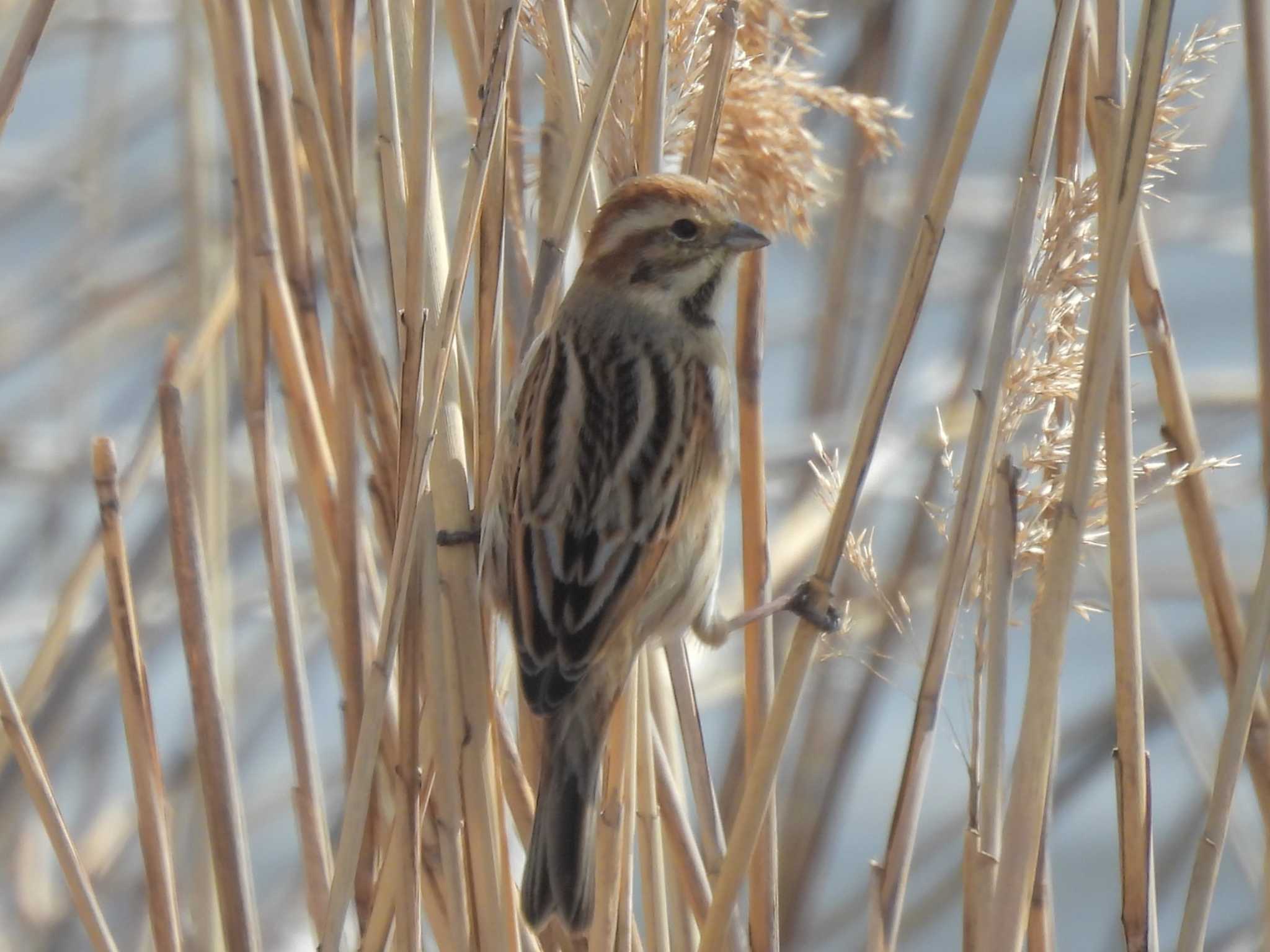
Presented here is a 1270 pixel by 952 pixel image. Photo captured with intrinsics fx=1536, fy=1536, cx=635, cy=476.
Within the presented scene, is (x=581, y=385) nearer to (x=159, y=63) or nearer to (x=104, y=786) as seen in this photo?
(x=104, y=786)

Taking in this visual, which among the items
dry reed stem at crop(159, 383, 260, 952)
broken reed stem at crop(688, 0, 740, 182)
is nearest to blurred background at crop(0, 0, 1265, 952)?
dry reed stem at crop(159, 383, 260, 952)

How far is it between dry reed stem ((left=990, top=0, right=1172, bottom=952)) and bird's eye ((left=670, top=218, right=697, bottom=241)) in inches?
24.1

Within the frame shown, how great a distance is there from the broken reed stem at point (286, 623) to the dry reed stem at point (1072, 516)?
87 cm

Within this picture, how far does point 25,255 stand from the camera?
462cm

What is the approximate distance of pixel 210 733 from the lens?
1828 mm

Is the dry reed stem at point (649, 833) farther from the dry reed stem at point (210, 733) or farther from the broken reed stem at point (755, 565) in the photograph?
the dry reed stem at point (210, 733)

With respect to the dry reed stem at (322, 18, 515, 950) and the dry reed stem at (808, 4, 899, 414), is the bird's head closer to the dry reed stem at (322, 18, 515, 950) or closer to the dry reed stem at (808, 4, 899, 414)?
the dry reed stem at (322, 18, 515, 950)

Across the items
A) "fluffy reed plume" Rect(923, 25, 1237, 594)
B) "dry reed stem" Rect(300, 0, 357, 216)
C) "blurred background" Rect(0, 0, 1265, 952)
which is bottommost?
"blurred background" Rect(0, 0, 1265, 952)

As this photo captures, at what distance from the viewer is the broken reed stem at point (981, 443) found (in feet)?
4.95

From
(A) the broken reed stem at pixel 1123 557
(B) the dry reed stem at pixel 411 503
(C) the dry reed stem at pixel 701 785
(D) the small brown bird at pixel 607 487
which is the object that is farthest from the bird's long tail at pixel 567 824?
(A) the broken reed stem at pixel 1123 557

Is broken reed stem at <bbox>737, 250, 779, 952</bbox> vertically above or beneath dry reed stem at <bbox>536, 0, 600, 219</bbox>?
→ beneath

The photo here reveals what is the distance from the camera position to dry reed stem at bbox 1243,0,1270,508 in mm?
1759

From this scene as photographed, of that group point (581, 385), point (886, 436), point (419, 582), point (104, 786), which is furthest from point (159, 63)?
point (419, 582)

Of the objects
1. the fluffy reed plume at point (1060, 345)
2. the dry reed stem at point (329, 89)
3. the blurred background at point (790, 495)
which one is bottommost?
the blurred background at point (790, 495)
